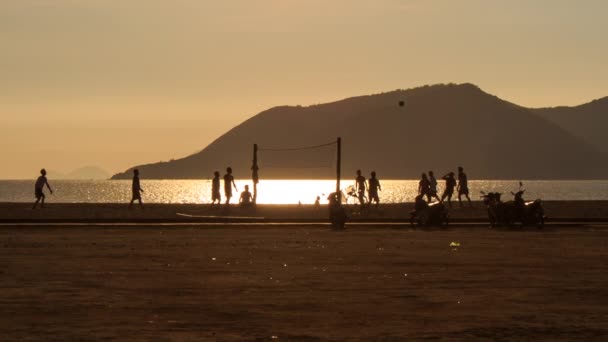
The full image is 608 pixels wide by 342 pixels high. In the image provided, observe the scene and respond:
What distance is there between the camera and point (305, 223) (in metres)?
39.1

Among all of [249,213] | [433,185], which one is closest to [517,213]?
[433,185]

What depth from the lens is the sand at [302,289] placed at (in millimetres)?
12453

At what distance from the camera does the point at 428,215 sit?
36656 millimetres

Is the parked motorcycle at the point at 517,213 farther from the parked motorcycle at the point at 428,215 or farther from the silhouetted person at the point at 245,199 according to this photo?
the silhouetted person at the point at 245,199

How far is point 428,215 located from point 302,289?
2040 cm

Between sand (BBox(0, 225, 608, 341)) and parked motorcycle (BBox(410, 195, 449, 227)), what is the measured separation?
7293 mm

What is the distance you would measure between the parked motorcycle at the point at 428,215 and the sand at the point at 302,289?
7293 mm

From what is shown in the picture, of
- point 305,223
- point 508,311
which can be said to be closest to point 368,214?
point 305,223

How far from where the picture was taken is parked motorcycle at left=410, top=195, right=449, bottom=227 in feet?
120

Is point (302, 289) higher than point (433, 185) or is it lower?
lower

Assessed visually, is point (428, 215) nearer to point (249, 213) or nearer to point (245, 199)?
point (249, 213)

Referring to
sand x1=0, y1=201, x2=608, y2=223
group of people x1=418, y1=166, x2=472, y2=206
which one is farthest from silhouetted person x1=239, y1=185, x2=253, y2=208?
group of people x1=418, y1=166, x2=472, y2=206

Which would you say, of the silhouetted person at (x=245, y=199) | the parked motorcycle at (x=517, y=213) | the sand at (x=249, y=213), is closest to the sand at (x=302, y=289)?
the parked motorcycle at (x=517, y=213)

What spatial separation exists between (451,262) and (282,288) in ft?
18.9
